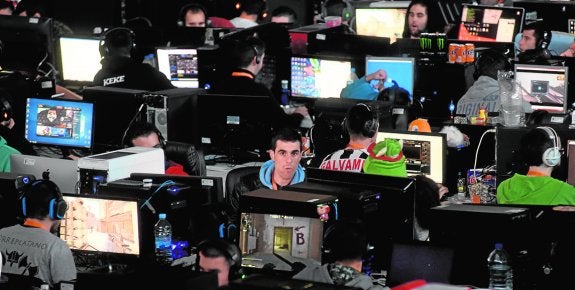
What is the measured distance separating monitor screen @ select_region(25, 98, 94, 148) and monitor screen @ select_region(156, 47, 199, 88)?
92.0 inches

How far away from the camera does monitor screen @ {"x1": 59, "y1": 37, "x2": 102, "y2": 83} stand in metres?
12.2

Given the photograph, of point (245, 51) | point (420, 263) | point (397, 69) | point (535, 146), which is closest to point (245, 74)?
point (245, 51)

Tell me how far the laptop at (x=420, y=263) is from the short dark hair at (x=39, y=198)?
1.67 metres

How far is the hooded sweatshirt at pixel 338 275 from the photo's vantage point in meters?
5.26

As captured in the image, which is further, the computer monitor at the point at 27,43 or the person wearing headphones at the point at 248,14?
the person wearing headphones at the point at 248,14

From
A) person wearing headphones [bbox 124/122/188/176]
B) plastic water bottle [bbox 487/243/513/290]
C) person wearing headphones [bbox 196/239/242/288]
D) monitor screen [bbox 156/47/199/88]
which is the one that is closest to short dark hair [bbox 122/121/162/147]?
person wearing headphones [bbox 124/122/188/176]

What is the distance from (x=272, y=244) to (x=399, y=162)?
1413 mm

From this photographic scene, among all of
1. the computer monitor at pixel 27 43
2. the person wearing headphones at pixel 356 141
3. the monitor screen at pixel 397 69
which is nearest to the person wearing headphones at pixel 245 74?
the monitor screen at pixel 397 69

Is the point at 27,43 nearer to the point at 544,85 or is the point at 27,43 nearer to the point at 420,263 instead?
the point at 544,85

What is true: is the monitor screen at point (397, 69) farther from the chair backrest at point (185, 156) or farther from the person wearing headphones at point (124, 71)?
the chair backrest at point (185, 156)

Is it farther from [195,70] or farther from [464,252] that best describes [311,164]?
[195,70]

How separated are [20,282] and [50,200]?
1.44 ft

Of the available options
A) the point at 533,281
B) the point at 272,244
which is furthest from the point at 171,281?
the point at 533,281

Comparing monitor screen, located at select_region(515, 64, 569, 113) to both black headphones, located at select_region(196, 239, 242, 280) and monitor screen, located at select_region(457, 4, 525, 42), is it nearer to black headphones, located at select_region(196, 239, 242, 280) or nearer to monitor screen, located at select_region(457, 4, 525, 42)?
monitor screen, located at select_region(457, 4, 525, 42)
